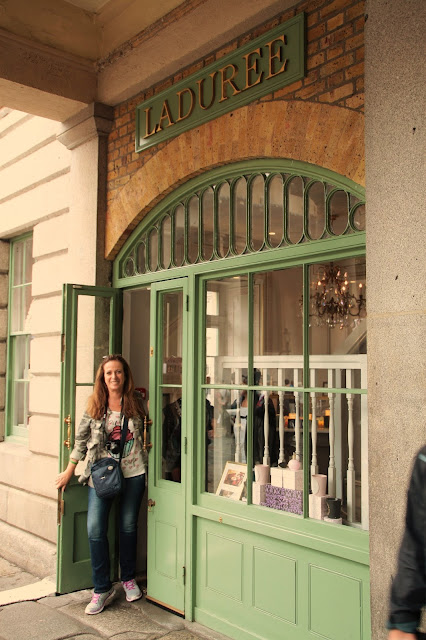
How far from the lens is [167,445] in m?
5.33

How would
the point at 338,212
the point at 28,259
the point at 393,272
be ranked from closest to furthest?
the point at 393,272, the point at 338,212, the point at 28,259

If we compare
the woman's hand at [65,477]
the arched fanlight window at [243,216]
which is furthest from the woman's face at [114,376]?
the arched fanlight window at [243,216]

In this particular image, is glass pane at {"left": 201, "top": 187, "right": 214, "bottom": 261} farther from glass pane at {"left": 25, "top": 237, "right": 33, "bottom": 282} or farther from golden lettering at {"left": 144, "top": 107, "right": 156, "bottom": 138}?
glass pane at {"left": 25, "top": 237, "right": 33, "bottom": 282}

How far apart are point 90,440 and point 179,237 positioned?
1.75 m

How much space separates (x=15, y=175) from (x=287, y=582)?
211 inches

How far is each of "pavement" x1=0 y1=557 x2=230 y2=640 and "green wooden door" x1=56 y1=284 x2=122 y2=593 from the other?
221 mm

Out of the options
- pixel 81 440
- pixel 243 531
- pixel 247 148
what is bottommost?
pixel 243 531

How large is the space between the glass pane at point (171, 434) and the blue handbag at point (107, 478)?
386 mm

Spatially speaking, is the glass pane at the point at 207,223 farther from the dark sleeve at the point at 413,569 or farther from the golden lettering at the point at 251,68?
the dark sleeve at the point at 413,569

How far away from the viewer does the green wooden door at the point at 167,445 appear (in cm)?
510

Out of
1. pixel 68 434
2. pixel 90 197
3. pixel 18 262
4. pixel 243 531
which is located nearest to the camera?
pixel 243 531

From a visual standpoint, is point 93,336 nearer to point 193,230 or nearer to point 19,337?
point 193,230

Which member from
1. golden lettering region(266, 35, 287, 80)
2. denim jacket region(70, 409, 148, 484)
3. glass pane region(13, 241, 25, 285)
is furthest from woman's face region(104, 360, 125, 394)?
glass pane region(13, 241, 25, 285)

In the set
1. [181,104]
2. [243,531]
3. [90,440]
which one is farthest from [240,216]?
[243,531]
